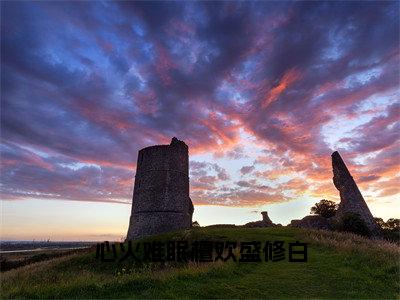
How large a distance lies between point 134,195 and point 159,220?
5.07 metres

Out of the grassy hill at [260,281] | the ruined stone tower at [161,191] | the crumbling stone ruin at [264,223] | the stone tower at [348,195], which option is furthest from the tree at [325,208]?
the grassy hill at [260,281]

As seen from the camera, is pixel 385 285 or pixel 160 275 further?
pixel 160 275

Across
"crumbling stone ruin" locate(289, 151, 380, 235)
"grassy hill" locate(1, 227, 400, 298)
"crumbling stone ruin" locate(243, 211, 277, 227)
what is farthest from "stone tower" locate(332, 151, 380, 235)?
"grassy hill" locate(1, 227, 400, 298)

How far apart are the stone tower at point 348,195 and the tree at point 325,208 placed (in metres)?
13.1

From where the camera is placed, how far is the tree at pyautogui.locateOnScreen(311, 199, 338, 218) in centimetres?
4588

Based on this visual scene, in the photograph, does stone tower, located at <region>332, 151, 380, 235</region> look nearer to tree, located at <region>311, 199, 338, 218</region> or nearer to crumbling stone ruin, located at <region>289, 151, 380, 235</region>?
crumbling stone ruin, located at <region>289, 151, 380, 235</region>

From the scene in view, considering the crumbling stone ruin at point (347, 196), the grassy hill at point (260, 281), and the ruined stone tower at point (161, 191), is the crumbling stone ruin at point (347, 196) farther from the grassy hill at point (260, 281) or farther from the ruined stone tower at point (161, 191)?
the grassy hill at point (260, 281)

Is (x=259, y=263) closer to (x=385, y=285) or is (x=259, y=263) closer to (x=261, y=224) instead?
(x=385, y=285)

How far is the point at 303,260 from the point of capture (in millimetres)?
15305

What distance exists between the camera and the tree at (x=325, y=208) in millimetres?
45875

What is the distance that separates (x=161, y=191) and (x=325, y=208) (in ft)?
83.0

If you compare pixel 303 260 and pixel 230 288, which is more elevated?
pixel 303 260

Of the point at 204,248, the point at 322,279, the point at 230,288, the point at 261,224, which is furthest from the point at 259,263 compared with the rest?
the point at 261,224

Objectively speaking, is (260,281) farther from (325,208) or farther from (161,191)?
(325,208)
